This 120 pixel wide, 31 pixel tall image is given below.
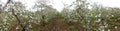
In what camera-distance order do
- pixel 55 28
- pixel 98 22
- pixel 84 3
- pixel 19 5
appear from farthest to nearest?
pixel 55 28 < pixel 84 3 < pixel 98 22 < pixel 19 5

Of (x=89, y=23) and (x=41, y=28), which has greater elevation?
(x=89, y=23)

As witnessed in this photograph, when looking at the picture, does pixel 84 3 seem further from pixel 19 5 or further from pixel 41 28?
pixel 41 28

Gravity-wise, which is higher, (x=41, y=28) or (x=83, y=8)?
(x=83, y=8)

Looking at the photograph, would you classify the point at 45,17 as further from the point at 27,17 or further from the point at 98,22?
the point at 98,22

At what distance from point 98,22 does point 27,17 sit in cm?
503

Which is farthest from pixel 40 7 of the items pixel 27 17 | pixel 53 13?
pixel 27 17

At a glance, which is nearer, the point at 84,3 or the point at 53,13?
the point at 84,3

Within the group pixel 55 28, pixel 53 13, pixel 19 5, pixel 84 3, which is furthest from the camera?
pixel 53 13

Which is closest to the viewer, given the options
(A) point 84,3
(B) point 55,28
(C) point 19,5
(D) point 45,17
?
(C) point 19,5

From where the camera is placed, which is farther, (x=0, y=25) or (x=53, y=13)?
(x=53, y=13)

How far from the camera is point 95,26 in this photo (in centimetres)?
1823

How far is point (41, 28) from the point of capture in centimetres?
3550

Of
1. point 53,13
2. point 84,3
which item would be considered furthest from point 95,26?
point 53,13

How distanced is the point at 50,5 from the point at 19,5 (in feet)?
78.6
